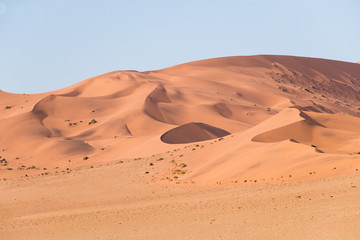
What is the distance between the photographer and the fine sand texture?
18.5 m

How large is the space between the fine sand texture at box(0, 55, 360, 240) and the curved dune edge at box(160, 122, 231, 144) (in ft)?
0.51

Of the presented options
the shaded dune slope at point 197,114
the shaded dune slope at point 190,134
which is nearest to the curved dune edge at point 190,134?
the shaded dune slope at point 190,134

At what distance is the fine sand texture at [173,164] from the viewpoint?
18469 millimetres

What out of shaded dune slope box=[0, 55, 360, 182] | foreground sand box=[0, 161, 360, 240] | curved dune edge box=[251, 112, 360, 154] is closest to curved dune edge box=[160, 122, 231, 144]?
shaded dune slope box=[0, 55, 360, 182]

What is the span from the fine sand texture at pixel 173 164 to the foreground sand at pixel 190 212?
61 millimetres

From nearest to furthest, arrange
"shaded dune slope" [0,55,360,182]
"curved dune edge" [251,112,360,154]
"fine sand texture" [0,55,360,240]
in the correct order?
1. "fine sand texture" [0,55,360,240]
2. "curved dune edge" [251,112,360,154]
3. "shaded dune slope" [0,55,360,182]

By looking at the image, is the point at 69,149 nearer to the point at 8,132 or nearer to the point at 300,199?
the point at 8,132

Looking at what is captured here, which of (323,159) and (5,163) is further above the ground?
(323,159)

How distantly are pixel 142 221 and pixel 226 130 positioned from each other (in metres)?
37.0

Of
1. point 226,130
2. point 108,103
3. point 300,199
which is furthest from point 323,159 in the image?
point 108,103

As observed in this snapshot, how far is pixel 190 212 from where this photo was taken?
2019 cm

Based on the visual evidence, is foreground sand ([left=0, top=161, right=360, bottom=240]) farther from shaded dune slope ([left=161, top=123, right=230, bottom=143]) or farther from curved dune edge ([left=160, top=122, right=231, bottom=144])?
shaded dune slope ([left=161, top=123, right=230, bottom=143])

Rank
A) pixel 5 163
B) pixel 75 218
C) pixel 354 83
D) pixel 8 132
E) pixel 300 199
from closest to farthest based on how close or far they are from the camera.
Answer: pixel 300 199
pixel 75 218
pixel 5 163
pixel 8 132
pixel 354 83

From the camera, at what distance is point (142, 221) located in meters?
19.7
